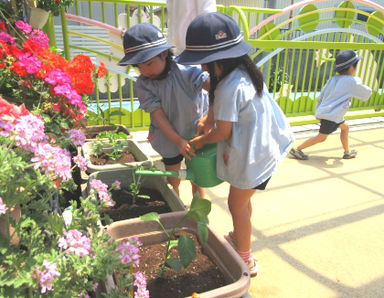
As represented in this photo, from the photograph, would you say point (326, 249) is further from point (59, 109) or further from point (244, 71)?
point (59, 109)

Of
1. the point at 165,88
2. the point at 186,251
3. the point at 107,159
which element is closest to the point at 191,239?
the point at 186,251

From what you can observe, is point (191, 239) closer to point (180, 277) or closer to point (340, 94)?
point (180, 277)

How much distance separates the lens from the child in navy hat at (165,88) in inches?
60.7

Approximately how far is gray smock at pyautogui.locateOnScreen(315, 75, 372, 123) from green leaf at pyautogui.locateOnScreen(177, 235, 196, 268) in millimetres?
2573

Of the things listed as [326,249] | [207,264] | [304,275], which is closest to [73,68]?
[207,264]

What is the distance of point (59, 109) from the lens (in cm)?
146

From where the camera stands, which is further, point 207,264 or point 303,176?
point 303,176

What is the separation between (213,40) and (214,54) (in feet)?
0.19

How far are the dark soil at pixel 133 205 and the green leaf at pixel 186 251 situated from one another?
0.54 meters

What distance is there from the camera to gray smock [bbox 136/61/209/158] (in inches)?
68.7

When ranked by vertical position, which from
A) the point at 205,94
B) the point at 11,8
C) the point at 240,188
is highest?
the point at 11,8

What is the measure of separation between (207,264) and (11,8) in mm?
1800

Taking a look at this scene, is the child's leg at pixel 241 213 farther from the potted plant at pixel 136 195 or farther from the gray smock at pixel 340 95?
the gray smock at pixel 340 95

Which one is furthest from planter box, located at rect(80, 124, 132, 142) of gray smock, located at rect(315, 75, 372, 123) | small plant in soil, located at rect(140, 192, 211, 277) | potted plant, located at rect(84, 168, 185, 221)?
gray smock, located at rect(315, 75, 372, 123)
